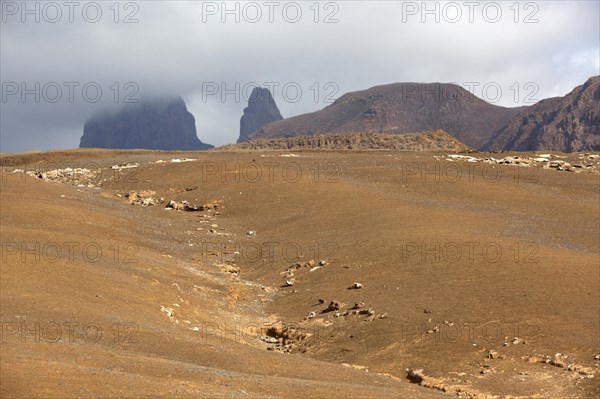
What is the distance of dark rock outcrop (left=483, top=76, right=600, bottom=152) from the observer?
497ft

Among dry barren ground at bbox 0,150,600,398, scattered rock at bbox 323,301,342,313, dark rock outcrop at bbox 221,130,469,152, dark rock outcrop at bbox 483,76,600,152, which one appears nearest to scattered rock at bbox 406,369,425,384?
dry barren ground at bbox 0,150,600,398

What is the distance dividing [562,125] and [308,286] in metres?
141

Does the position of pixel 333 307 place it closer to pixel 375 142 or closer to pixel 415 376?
pixel 415 376

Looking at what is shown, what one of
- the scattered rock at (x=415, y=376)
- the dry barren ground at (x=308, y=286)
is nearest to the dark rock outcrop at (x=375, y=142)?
the dry barren ground at (x=308, y=286)

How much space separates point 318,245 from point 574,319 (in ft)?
42.5

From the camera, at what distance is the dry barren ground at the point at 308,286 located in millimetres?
16094

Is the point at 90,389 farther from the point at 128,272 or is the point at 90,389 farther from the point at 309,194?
the point at 309,194

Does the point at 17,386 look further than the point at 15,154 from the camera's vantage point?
No

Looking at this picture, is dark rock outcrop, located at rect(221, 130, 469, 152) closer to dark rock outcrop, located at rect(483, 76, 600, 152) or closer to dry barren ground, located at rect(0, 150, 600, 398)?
dry barren ground, located at rect(0, 150, 600, 398)

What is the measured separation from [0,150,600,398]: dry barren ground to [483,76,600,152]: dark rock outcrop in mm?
112783

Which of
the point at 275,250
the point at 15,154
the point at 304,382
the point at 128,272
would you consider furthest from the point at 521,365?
the point at 15,154

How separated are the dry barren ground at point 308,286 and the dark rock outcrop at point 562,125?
113 meters

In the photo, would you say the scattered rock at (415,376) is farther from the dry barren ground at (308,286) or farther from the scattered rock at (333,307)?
the scattered rock at (333,307)

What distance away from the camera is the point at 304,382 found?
15039 mm
